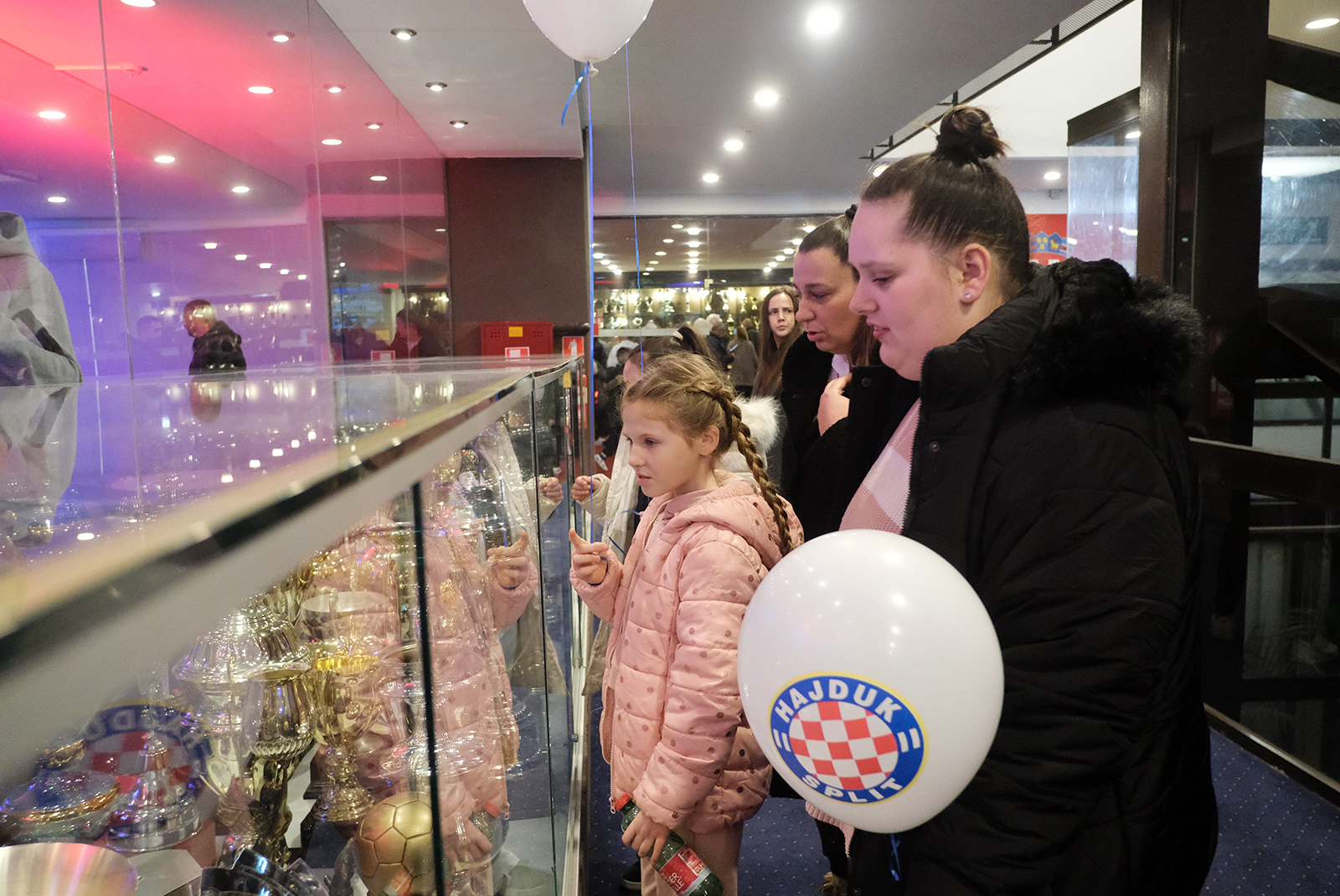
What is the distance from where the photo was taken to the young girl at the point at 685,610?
55.1 inches

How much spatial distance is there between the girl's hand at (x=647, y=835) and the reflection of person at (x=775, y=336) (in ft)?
5.48

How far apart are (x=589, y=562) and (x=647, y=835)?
569 millimetres

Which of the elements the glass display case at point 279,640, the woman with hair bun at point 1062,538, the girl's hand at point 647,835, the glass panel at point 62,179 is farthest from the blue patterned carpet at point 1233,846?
the glass panel at point 62,179

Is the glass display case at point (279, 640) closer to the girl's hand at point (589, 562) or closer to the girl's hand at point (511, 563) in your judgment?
the girl's hand at point (511, 563)

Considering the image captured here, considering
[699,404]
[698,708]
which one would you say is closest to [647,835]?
[698,708]

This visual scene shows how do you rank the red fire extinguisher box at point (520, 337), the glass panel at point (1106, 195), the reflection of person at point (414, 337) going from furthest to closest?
the red fire extinguisher box at point (520, 337) → the reflection of person at point (414, 337) → the glass panel at point (1106, 195)

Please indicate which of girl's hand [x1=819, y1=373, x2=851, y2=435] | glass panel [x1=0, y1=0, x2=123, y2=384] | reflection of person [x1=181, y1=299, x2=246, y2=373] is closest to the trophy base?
girl's hand [x1=819, y1=373, x2=851, y2=435]

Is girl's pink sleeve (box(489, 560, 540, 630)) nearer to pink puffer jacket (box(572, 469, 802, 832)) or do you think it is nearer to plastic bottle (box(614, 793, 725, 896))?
pink puffer jacket (box(572, 469, 802, 832))

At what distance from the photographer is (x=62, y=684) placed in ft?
0.58

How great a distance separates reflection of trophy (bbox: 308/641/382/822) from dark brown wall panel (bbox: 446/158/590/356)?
7864 millimetres

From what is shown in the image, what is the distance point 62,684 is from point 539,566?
4.26 feet

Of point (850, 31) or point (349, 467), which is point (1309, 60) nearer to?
point (850, 31)

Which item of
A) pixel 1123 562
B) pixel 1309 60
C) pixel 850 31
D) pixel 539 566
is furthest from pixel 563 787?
pixel 850 31

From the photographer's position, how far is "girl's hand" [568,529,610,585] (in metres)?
1.79
